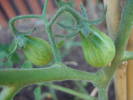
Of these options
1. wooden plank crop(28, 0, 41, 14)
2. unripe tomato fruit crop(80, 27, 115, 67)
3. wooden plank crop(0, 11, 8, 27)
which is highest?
unripe tomato fruit crop(80, 27, 115, 67)

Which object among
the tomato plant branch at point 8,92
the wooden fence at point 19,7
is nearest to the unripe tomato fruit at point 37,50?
the tomato plant branch at point 8,92

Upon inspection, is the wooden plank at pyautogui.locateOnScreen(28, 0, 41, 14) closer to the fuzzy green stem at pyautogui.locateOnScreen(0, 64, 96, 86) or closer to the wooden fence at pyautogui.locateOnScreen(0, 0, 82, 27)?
the wooden fence at pyautogui.locateOnScreen(0, 0, 82, 27)

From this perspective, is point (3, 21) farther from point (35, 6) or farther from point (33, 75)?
point (33, 75)

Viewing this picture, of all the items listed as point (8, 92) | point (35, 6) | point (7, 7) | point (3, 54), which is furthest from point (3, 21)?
point (8, 92)

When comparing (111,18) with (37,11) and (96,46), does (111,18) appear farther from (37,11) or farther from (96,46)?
(37,11)

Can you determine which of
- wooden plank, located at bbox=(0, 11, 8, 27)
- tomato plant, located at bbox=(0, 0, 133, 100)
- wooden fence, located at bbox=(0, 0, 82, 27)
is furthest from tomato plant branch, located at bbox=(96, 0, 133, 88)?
wooden plank, located at bbox=(0, 11, 8, 27)

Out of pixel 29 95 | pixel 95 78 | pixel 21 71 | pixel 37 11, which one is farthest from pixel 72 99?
pixel 21 71
